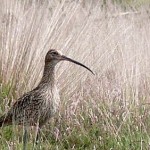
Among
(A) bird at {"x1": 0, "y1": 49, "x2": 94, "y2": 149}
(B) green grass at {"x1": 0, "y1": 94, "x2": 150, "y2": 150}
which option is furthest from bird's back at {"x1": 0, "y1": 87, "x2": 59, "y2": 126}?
(B) green grass at {"x1": 0, "y1": 94, "x2": 150, "y2": 150}

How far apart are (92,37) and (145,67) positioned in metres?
0.99

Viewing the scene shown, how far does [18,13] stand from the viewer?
800cm

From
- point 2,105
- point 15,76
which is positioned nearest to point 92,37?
point 15,76

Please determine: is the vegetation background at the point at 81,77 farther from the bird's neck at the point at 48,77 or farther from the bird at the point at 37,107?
the bird's neck at the point at 48,77

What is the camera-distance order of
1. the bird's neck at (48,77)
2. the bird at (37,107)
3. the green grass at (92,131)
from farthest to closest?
the bird's neck at (48,77), the bird at (37,107), the green grass at (92,131)

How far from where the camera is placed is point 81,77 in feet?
24.1

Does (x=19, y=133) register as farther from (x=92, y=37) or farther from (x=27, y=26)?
(x=92, y=37)

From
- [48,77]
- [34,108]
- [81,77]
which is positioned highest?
[81,77]

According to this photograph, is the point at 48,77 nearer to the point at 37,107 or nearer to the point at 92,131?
the point at 37,107

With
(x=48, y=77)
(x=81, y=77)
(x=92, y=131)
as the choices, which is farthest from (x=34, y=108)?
(x=81, y=77)

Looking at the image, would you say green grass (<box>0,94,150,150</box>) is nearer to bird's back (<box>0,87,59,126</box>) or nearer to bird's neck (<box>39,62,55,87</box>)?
bird's back (<box>0,87,59,126</box>)

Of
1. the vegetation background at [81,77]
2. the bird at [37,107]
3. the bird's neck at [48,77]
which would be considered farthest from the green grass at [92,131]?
the bird's neck at [48,77]

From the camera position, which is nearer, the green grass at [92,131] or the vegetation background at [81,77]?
the green grass at [92,131]

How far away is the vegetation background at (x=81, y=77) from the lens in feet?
19.6
